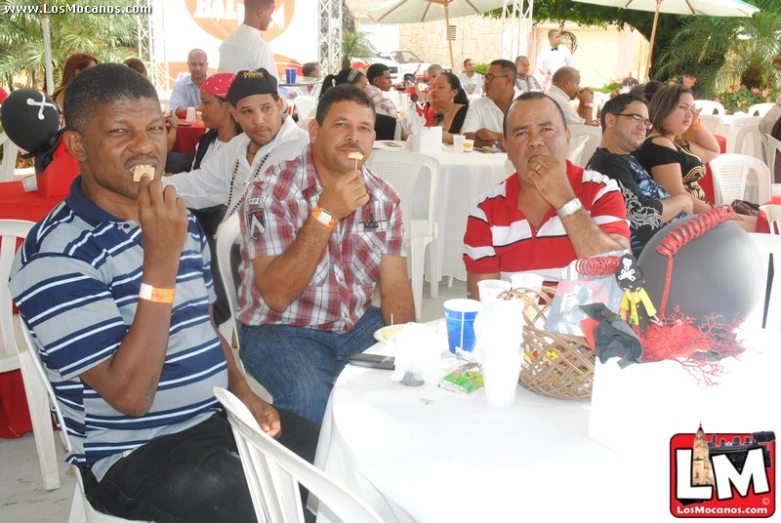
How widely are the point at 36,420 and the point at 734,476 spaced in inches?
90.0

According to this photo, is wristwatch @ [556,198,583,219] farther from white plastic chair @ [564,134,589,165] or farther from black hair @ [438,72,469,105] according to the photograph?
black hair @ [438,72,469,105]

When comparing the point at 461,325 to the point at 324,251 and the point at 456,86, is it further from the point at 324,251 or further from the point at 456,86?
the point at 456,86

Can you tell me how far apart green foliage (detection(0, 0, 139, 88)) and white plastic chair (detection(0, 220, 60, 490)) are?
9582mm

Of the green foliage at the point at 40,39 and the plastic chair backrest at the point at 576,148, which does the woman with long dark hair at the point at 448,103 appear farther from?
the green foliage at the point at 40,39

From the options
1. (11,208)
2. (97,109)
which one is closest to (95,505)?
(97,109)

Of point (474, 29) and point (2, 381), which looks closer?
point (2, 381)

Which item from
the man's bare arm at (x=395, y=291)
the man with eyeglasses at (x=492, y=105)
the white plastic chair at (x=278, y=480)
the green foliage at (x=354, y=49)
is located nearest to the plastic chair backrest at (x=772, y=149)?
the man with eyeglasses at (x=492, y=105)

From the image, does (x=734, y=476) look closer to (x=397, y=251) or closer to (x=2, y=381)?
(x=397, y=251)

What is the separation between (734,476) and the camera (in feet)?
3.56

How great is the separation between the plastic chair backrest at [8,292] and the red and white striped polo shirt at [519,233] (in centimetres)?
146

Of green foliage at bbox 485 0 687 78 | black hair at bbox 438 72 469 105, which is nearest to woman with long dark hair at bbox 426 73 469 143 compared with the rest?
black hair at bbox 438 72 469 105

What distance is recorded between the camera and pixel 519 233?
2.38 meters

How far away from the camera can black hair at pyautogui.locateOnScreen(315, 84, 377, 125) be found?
2.53 metres

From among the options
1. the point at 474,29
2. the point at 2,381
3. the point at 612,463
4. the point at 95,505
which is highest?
the point at 474,29
